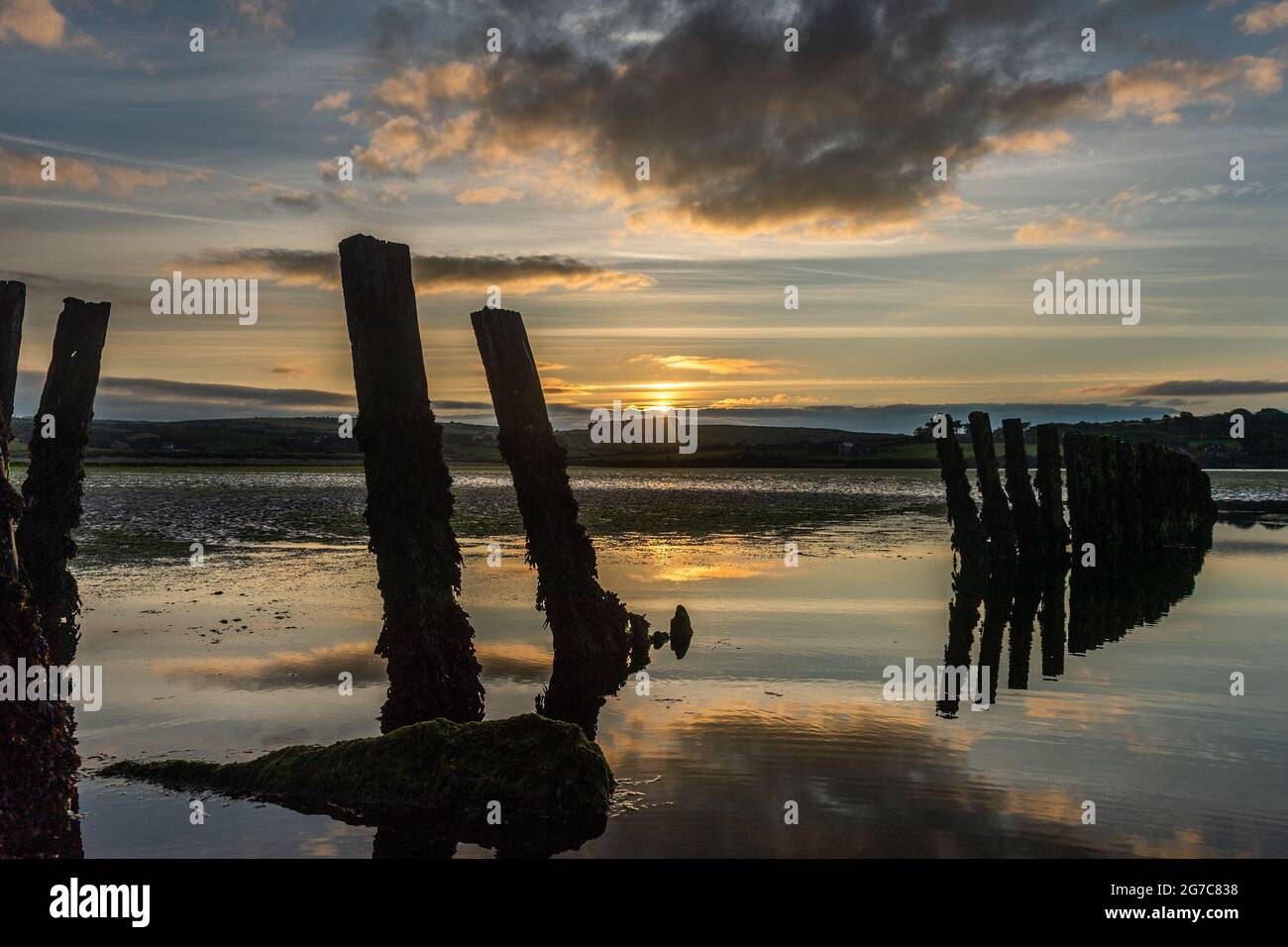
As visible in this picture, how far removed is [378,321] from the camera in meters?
11.4

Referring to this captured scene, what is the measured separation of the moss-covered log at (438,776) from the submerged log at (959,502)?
18.3 meters

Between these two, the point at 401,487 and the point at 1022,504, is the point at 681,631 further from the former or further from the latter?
the point at 1022,504

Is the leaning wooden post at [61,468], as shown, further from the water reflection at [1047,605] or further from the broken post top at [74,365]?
the water reflection at [1047,605]

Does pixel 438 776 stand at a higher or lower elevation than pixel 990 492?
lower

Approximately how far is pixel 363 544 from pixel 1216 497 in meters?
52.3

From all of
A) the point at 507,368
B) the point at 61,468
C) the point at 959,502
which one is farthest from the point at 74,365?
the point at 959,502

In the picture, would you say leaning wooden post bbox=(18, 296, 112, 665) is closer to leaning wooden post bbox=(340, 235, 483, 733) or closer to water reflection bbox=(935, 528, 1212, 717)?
leaning wooden post bbox=(340, 235, 483, 733)

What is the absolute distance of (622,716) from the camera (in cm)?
1149

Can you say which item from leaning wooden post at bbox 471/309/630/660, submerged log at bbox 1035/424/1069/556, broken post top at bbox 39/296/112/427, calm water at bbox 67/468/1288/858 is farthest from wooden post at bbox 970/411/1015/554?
broken post top at bbox 39/296/112/427

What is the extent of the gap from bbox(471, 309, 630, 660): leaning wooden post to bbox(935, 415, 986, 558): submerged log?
1345 centimetres

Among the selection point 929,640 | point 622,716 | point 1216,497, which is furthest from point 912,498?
point 622,716

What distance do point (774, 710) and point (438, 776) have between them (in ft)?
14.0

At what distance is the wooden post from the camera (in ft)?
85.6
